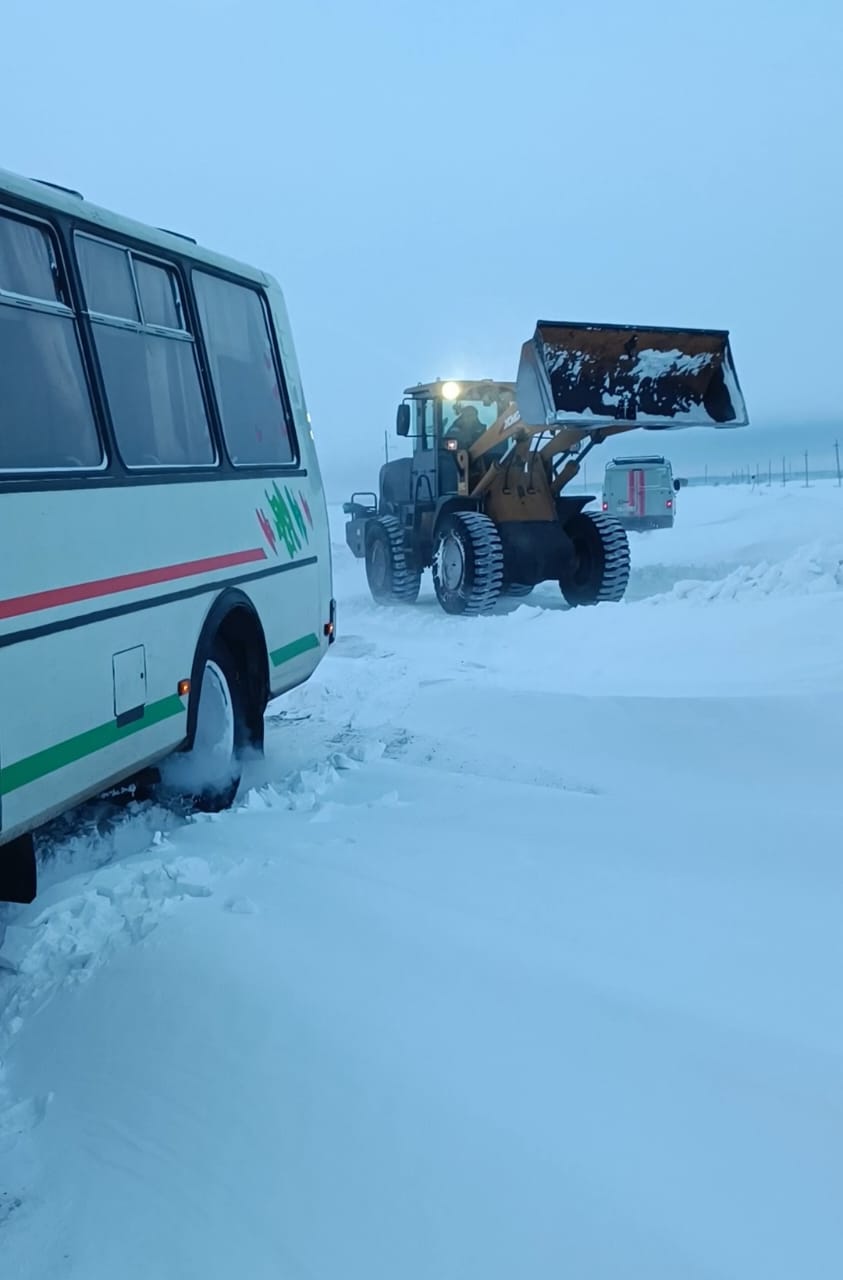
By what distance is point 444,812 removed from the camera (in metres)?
5.36

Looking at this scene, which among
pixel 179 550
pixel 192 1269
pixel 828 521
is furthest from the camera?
pixel 828 521

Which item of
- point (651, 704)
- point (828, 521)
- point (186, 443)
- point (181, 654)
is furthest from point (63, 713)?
point (828, 521)

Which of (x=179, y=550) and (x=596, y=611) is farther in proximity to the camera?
(x=596, y=611)

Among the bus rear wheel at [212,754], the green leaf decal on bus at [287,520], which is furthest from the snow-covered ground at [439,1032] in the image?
the green leaf decal on bus at [287,520]

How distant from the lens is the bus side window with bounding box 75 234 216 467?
4.73 m

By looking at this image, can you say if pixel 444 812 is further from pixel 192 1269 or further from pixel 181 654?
pixel 192 1269

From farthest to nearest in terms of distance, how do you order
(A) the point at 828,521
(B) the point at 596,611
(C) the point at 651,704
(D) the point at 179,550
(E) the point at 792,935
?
(A) the point at 828,521
(B) the point at 596,611
(C) the point at 651,704
(D) the point at 179,550
(E) the point at 792,935

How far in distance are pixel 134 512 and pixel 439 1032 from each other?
2513mm

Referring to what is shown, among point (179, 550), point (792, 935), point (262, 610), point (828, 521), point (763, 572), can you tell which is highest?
point (179, 550)

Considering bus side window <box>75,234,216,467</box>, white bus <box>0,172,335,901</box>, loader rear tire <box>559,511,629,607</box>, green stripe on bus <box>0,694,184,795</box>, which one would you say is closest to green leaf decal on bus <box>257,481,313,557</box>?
white bus <box>0,172,335,901</box>

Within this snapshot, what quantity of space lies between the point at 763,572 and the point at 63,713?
10.1 m

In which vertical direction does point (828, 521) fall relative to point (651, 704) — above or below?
below

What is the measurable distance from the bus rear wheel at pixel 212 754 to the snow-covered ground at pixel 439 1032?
200 millimetres

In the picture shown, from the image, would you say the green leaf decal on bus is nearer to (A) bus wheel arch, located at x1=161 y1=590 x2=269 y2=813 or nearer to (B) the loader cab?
(A) bus wheel arch, located at x1=161 y1=590 x2=269 y2=813
